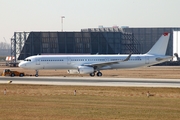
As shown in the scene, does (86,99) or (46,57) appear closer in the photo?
(86,99)

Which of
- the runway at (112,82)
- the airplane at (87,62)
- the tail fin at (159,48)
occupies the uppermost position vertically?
the tail fin at (159,48)

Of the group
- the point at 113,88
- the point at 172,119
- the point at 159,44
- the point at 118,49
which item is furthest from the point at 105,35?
the point at 172,119

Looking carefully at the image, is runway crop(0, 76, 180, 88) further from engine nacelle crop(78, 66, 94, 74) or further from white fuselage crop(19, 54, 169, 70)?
white fuselage crop(19, 54, 169, 70)

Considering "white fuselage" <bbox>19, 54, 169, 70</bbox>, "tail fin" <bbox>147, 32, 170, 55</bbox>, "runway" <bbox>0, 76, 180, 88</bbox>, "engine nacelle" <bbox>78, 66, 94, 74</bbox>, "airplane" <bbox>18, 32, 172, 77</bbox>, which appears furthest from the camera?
"tail fin" <bbox>147, 32, 170, 55</bbox>

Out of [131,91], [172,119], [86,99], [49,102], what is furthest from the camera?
[131,91]

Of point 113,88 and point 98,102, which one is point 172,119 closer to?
point 98,102

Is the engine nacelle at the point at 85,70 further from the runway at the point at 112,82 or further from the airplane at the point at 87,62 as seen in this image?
the runway at the point at 112,82

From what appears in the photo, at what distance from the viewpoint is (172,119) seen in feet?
100

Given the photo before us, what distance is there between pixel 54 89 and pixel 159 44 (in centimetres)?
3888

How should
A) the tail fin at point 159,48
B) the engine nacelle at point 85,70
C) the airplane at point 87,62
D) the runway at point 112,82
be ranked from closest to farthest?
1. the runway at point 112,82
2. the engine nacelle at point 85,70
3. the airplane at point 87,62
4. the tail fin at point 159,48

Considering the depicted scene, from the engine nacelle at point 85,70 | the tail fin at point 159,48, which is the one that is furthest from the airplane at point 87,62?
the tail fin at point 159,48

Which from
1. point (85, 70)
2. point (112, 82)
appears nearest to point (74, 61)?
point (85, 70)

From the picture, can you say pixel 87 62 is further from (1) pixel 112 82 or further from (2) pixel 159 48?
(1) pixel 112 82

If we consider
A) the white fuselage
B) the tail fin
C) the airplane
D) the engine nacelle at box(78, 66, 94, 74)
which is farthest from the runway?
the tail fin
